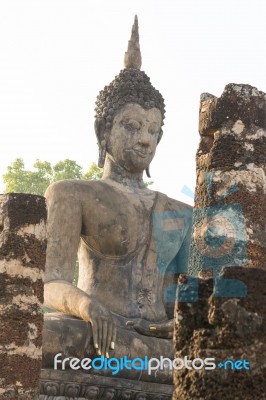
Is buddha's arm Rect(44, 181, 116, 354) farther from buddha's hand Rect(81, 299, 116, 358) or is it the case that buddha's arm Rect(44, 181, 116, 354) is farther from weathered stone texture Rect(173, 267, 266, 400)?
weathered stone texture Rect(173, 267, 266, 400)

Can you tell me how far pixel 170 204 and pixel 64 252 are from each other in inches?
50.3

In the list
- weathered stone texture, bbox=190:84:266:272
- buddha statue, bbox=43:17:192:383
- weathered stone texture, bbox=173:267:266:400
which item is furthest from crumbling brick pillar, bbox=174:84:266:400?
buddha statue, bbox=43:17:192:383

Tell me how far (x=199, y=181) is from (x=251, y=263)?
0.73m

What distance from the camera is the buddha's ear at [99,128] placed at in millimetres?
11844

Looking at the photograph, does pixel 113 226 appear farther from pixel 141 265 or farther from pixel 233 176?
pixel 233 176

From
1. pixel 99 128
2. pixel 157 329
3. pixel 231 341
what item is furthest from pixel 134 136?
pixel 231 341

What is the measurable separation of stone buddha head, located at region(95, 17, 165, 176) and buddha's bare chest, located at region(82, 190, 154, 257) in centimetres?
51

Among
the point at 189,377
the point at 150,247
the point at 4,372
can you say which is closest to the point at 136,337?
the point at 150,247

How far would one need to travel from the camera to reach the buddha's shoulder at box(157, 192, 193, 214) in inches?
459

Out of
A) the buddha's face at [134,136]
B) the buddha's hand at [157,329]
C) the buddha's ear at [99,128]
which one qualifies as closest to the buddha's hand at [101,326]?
the buddha's hand at [157,329]

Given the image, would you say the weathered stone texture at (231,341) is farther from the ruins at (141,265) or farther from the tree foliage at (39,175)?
the tree foliage at (39,175)

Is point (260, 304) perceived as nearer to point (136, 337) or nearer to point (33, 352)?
point (33, 352)

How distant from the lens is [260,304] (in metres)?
5.69

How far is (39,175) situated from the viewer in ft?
95.0
